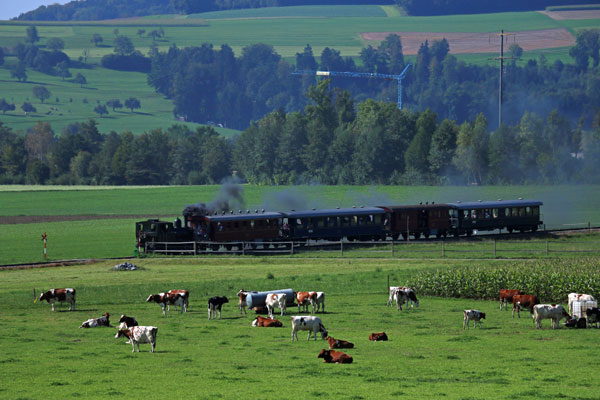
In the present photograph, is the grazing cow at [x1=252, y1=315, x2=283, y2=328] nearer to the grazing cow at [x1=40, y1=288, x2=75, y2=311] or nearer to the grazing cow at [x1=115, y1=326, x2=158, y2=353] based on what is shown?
the grazing cow at [x1=115, y1=326, x2=158, y2=353]

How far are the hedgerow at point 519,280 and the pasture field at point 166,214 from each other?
20522 mm

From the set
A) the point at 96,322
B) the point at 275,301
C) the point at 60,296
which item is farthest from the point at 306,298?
the point at 60,296

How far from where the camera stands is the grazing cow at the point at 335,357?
34375 mm

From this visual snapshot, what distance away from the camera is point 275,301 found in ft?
154

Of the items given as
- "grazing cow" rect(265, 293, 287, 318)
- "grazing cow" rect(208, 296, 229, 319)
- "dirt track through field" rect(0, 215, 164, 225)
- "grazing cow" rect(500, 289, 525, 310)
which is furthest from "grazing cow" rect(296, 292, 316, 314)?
"dirt track through field" rect(0, 215, 164, 225)

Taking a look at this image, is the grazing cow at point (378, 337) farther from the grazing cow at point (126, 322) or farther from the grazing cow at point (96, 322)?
the grazing cow at point (96, 322)

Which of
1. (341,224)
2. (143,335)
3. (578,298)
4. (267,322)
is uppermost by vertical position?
(578,298)

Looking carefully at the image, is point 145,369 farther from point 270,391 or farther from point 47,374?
point 270,391

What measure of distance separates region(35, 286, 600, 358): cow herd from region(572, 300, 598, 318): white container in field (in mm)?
203

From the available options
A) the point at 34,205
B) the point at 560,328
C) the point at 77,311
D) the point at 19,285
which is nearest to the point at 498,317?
the point at 560,328

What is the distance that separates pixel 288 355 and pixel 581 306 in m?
14.8

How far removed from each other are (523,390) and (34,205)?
510ft

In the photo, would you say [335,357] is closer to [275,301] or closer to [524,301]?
[275,301]

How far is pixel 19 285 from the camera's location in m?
64.4
